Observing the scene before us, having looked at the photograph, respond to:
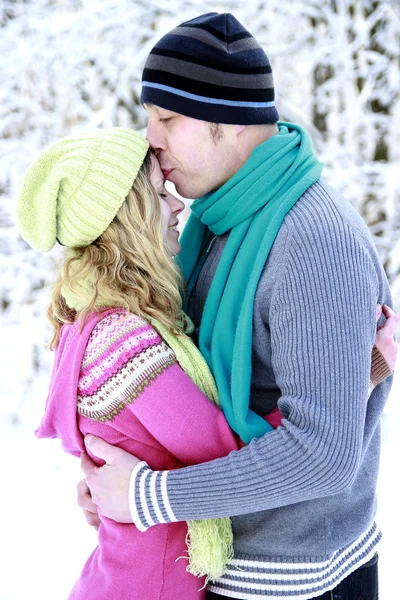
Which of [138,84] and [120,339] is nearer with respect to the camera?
[120,339]

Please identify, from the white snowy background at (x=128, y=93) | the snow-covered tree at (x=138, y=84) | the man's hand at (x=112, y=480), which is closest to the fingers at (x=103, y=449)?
the man's hand at (x=112, y=480)

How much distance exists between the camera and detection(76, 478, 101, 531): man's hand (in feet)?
5.61

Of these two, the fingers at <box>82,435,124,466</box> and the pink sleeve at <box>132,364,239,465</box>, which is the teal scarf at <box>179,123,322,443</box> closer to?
the pink sleeve at <box>132,364,239,465</box>

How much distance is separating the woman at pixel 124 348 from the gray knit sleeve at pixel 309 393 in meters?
0.12

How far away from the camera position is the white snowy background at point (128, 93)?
4914mm

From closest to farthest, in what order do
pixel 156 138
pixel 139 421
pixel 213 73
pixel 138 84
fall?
1. pixel 139 421
2. pixel 213 73
3. pixel 156 138
4. pixel 138 84

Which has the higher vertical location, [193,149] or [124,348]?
[193,149]

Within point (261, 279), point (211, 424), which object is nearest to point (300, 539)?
point (211, 424)

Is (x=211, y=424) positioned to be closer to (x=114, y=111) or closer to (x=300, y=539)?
(x=300, y=539)

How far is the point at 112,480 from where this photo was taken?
1.45m

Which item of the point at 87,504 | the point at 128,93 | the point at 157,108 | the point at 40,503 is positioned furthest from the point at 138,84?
the point at 87,504

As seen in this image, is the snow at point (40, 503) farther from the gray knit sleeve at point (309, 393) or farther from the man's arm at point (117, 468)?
the gray knit sleeve at point (309, 393)

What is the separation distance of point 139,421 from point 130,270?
1.18 ft

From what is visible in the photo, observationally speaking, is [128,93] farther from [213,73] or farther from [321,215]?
[321,215]
